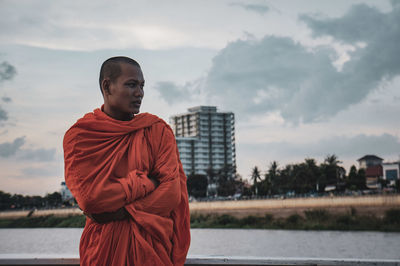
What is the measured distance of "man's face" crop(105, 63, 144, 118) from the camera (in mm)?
1854

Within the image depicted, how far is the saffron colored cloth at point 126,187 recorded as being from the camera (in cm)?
173

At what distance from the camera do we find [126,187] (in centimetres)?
171

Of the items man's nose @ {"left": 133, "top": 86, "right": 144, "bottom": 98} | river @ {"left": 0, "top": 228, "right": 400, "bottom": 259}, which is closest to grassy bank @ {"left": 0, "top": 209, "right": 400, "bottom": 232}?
river @ {"left": 0, "top": 228, "right": 400, "bottom": 259}

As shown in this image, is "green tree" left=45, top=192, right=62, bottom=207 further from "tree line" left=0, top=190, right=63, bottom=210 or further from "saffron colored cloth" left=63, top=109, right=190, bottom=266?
"saffron colored cloth" left=63, top=109, right=190, bottom=266

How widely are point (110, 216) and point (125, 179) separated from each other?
17 cm

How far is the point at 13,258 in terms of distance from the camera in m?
3.31

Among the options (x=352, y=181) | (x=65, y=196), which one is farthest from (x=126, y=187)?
(x=65, y=196)

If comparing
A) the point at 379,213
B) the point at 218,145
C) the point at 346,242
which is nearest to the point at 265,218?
the point at 379,213

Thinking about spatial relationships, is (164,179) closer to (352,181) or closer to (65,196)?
(352,181)

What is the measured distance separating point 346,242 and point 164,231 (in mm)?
34598

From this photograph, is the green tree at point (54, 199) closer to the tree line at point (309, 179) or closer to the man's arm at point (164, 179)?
the tree line at point (309, 179)

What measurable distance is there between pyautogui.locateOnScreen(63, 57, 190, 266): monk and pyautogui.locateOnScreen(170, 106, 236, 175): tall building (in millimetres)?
113107

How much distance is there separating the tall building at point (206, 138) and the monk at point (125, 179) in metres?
113

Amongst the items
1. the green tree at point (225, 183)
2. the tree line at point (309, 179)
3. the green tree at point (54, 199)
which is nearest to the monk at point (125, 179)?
the tree line at point (309, 179)
